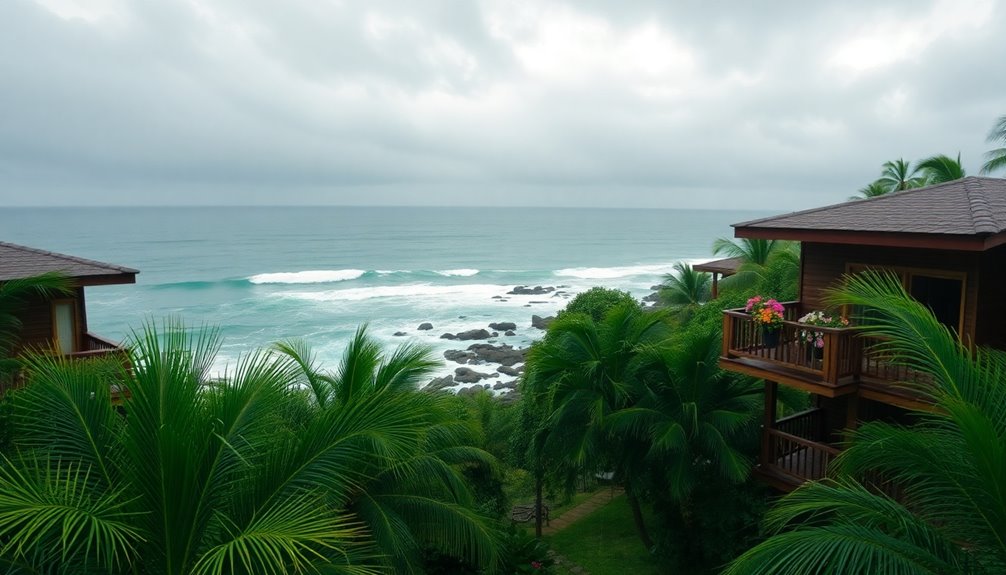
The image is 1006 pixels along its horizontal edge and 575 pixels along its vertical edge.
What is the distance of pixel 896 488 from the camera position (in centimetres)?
1038

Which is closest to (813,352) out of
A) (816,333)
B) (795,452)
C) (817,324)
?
(816,333)

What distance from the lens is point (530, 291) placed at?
234ft

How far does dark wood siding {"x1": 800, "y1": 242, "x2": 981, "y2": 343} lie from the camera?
1062 centimetres

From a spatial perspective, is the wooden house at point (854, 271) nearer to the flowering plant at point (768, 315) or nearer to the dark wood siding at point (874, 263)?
the dark wood siding at point (874, 263)

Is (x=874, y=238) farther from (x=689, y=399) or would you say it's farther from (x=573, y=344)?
(x=573, y=344)

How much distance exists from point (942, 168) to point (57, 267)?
101ft

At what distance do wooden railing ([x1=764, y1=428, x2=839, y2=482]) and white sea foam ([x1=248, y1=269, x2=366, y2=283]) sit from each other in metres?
70.3

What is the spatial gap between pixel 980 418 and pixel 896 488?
242 inches

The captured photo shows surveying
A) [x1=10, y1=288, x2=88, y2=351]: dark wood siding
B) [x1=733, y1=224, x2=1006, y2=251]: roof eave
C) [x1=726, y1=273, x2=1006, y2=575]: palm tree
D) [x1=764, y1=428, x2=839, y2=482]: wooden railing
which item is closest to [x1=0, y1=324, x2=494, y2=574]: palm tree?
[x1=726, y1=273, x2=1006, y2=575]: palm tree

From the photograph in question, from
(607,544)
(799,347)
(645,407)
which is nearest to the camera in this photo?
(799,347)

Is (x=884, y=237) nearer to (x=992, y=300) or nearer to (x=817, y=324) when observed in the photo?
(x=817, y=324)

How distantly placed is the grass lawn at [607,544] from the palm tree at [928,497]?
9.25m

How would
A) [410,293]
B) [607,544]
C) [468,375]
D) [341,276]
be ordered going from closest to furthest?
[607,544] → [468,375] → [410,293] → [341,276]

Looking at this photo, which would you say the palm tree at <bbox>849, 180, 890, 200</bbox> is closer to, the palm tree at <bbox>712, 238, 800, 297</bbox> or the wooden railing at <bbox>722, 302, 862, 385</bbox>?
the palm tree at <bbox>712, 238, 800, 297</bbox>
